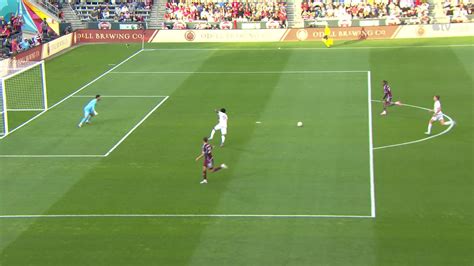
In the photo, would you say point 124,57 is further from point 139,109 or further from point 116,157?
point 116,157

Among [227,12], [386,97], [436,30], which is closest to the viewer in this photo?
[386,97]

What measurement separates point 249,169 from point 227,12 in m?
38.5

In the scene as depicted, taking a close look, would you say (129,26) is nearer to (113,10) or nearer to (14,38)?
(113,10)

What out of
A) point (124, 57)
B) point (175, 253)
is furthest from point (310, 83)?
point (175, 253)

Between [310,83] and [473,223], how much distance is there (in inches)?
904

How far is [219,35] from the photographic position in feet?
214

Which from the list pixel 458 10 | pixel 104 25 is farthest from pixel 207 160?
pixel 458 10

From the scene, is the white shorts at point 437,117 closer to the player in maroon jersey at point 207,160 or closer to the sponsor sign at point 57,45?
the player in maroon jersey at point 207,160

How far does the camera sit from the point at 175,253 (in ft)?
82.7

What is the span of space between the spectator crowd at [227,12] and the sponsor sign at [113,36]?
383 centimetres

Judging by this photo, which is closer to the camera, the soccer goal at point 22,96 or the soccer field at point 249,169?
the soccer field at point 249,169

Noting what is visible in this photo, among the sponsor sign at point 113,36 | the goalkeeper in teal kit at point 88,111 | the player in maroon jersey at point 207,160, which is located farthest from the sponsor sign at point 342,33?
the player in maroon jersey at point 207,160

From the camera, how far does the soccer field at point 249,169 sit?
25.8m

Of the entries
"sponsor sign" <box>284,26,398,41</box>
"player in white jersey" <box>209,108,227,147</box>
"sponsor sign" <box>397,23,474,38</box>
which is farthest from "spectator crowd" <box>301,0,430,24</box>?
"player in white jersey" <box>209,108,227,147</box>
